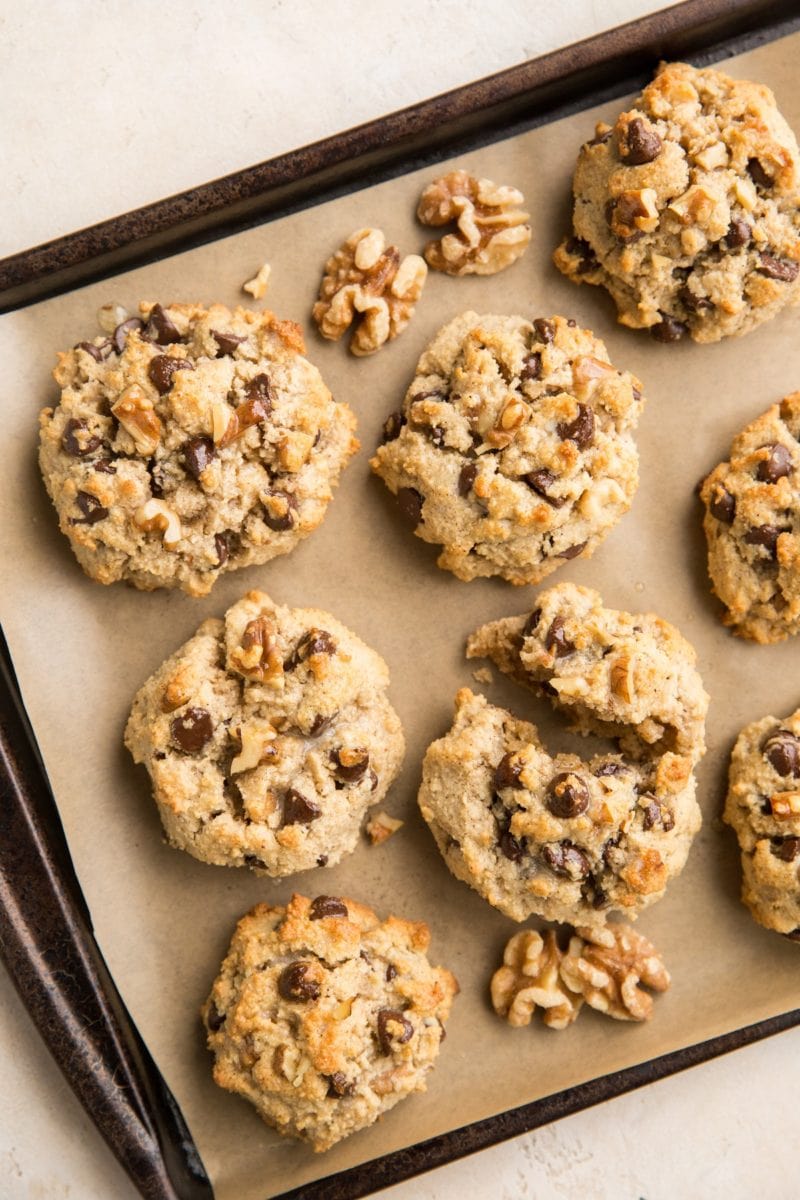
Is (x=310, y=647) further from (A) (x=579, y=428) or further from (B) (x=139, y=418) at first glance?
(A) (x=579, y=428)

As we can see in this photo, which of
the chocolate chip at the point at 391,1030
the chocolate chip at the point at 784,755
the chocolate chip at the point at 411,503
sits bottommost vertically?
the chocolate chip at the point at 391,1030

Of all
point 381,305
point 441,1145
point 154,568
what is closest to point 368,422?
point 381,305

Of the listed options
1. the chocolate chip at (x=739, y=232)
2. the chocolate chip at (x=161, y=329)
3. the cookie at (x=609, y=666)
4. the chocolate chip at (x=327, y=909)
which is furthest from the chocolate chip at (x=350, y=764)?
the chocolate chip at (x=739, y=232)

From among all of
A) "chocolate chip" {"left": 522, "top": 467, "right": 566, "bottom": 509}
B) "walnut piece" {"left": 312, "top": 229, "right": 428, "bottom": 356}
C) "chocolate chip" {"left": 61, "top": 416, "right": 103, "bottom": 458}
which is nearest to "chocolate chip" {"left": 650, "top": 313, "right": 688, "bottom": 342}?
"chocolate chip" {"left": 522, "top": 467, "right": 566, "bottom": 509}

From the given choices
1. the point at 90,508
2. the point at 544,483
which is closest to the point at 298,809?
the point at 90,508

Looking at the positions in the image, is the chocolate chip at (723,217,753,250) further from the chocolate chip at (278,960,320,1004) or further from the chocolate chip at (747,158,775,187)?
the chocolate chip at (278,960,320,1004)

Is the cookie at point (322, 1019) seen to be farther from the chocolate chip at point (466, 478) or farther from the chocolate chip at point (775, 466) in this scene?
the chocolate chip at point (775, 466)
